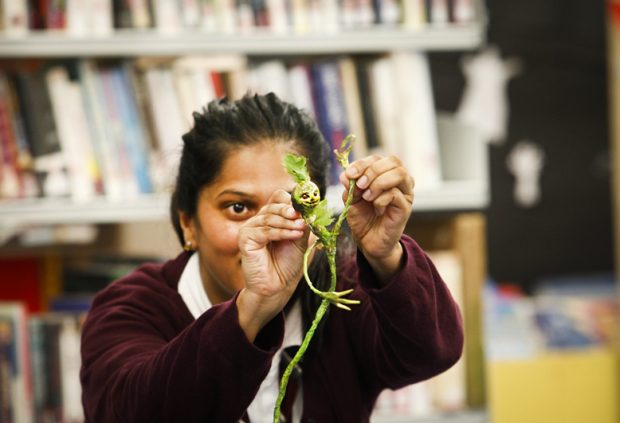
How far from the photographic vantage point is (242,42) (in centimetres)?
173

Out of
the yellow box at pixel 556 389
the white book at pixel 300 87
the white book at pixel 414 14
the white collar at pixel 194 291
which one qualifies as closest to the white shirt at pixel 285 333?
the white collar at pixel 194 291

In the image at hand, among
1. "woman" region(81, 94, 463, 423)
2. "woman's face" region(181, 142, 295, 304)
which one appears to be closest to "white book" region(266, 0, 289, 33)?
"woman" region(81, 94, 463, 423)

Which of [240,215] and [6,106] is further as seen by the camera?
[6,106]

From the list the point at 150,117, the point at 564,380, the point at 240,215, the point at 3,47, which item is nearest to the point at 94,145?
the point at 150,117

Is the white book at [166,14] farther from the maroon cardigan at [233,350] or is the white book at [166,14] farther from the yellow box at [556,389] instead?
the yellow box at [556,389]

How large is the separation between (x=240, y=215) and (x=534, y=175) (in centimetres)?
236

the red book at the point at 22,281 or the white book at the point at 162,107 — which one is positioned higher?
the white book at the point at 162,107

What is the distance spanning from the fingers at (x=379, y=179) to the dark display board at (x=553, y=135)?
7.55 feet

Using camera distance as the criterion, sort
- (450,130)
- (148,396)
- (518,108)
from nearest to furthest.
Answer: (148,396) → (450,130) → (518,108)

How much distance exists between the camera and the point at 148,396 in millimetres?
803

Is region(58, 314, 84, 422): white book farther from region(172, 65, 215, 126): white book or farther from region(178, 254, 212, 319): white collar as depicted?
region(178, 254, 212, 319): white collar

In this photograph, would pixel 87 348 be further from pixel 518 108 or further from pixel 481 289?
pixel 518 108

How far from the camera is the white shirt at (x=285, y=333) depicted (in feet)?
3.19

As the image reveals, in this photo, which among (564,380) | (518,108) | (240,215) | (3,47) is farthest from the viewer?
→ (518,108)
